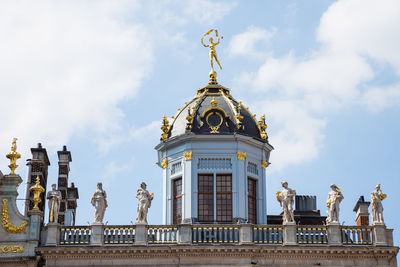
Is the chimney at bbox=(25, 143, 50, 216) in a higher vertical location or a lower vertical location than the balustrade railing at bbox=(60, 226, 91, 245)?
higher

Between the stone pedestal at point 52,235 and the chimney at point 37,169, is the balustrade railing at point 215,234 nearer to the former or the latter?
the stone pedestal at point 52,235

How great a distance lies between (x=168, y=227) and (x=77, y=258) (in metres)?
4.11

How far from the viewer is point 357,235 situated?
40156mm

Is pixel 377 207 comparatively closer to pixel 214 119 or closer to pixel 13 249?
pixel 214 119

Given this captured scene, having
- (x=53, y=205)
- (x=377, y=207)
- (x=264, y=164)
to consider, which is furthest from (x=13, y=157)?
(x=377, y=207)

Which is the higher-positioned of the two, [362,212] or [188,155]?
[188,155]

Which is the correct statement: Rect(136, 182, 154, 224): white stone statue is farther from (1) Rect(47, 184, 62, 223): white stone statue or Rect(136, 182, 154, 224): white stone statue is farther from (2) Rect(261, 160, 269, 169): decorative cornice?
(2) Rect(261, 160, 269, 169): decorative cornice

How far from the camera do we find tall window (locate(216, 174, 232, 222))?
42.4m

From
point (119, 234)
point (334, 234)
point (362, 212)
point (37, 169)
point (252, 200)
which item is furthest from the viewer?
point (362, 212)

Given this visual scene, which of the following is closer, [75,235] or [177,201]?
[75,235]

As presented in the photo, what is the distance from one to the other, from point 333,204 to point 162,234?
7579mm

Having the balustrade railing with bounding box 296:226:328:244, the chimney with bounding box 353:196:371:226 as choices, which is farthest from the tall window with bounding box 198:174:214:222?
the chimney with bounding box 353:196:371:226

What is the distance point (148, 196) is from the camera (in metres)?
40.5

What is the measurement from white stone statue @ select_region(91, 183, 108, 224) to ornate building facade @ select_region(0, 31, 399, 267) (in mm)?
44
